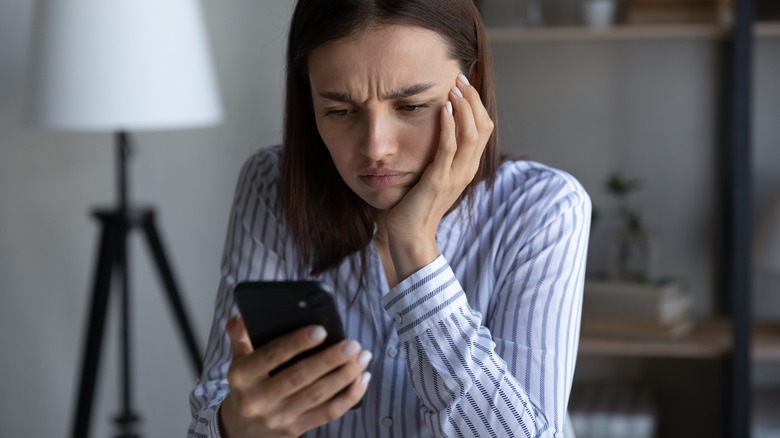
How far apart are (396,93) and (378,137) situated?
55 millimetres

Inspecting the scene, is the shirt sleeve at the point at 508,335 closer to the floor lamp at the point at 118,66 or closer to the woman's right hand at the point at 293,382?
the woman's right hand at the point at 293,382

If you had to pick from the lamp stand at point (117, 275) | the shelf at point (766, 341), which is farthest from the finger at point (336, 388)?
the shelf at point (766, 341)

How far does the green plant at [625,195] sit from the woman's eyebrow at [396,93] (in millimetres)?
1336

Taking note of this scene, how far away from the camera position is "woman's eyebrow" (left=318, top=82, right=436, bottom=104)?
116cm

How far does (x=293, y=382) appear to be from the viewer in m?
1.03

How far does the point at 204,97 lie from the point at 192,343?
1.91ft

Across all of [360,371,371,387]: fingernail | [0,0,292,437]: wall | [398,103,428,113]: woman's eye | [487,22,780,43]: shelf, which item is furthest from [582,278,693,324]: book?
[360,371,371,387]: fingernail

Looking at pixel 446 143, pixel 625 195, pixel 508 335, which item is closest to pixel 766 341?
pixel 625 195

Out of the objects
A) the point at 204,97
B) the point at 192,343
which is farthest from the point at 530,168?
the point at 192,343

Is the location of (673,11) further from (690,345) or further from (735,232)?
(690,345)

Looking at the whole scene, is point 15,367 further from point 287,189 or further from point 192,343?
point 287,189

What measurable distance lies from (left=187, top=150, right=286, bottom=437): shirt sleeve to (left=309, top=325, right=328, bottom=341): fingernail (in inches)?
11.0

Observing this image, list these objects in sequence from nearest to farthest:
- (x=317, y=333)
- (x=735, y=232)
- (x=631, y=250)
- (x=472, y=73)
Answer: (x=317, y=333) → (x=472, y=73) → (x=735, y=232) → (x=631, y=250)

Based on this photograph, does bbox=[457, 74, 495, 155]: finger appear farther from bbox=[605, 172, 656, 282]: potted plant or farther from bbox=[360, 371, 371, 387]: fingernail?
bbox=[605, 172, 656, 282]: potted plant
